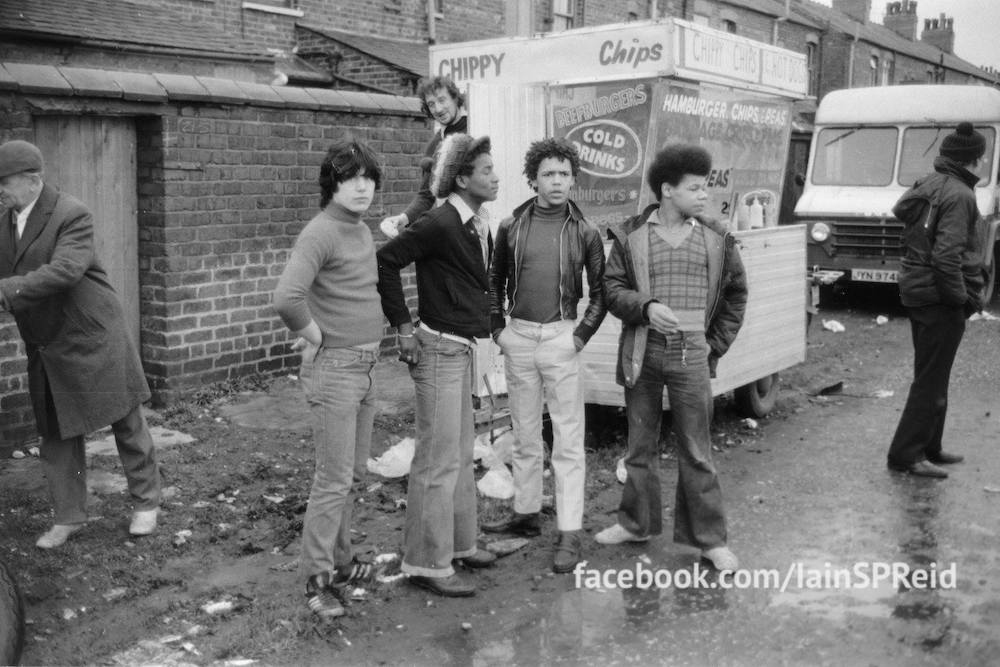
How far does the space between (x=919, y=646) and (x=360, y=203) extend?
9.17 ft

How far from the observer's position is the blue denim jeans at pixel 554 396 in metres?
5.02

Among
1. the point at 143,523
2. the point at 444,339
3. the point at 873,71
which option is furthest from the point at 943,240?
the point at 873,71

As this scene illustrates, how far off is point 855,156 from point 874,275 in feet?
6.22

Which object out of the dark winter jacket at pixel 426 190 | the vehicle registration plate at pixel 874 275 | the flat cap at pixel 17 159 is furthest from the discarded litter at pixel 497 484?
the vehicle registration plate at pixel 874 275

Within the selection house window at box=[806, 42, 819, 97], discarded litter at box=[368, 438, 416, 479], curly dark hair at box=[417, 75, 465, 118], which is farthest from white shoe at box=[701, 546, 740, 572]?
house window at box=[806, 42, 819, 97]

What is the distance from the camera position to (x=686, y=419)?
16.3 feet

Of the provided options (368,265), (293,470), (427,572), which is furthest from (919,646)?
(293,470)

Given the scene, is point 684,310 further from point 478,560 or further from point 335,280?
point 335,280

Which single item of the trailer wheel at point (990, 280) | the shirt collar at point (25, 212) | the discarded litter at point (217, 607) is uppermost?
the shirt collar at point (25, 212)

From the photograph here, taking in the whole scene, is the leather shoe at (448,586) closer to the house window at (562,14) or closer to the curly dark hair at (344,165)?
the curly dark hair at (344,165)

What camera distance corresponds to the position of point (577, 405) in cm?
511

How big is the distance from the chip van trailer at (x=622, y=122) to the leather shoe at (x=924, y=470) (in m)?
1.23

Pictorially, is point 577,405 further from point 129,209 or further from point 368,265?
point 129,209

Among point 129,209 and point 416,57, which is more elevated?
point 416,57
